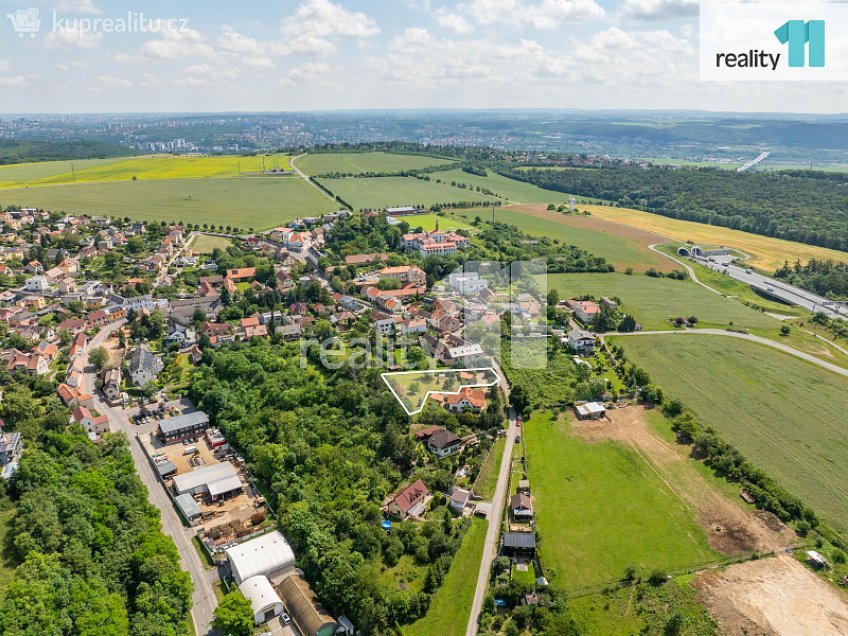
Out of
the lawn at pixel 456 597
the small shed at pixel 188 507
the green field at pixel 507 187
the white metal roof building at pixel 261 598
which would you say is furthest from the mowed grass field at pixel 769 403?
the green field at pixel 507 187

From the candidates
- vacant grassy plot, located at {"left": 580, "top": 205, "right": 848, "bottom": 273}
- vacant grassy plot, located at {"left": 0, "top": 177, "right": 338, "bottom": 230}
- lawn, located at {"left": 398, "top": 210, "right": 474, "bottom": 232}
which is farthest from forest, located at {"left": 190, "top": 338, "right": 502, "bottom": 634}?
vacant grassy plot, located at {"left": 580, "top": 205, "right": 848, "bottom": 273}

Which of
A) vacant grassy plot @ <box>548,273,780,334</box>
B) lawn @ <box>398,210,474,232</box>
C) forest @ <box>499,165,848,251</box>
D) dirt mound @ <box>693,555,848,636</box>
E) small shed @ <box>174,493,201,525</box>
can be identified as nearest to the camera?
dirt mound @ <box>693,555,848,636</box>

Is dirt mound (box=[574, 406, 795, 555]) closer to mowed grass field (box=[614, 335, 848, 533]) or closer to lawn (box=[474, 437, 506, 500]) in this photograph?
mowed grass field (box=[614, 335, 848, 533])

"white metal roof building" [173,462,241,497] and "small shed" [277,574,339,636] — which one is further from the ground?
"white metal roof building" [173,462,241,497]

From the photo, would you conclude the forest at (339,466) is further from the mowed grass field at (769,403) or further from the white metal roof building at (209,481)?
the mowed grass field at (769,403)

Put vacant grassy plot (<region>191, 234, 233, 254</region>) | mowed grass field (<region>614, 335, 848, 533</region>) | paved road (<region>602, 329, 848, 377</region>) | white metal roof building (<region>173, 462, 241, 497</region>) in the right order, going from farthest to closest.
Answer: vacant grassy plot (<region>191, 234, 233, 254</region>) < paved road (<region>602, 329, 848, 377</region>) < mowed grass field (<region>614, 335, 848, 533</region>) < white metal roof building (<region>173, 462, 241, 497</region>)

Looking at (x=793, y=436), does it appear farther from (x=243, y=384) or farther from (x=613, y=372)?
(x=243, y=384)

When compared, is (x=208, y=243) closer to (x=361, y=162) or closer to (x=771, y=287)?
(x=361, y=162)
